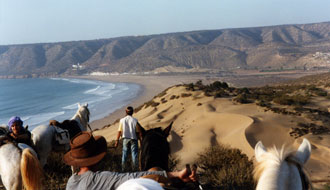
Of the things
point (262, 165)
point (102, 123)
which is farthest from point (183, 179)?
point (102, 123)

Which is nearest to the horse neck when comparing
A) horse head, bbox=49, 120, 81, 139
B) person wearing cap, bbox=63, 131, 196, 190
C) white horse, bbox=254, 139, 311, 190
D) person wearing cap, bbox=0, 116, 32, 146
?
white horse, bbox=254, 139, 311, 190

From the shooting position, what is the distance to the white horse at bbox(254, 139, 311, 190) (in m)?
1.96

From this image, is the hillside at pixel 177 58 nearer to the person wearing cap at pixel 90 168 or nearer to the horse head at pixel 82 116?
the horse head at pixel 82 116

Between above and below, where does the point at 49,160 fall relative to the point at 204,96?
above

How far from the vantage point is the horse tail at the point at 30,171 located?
432 cm

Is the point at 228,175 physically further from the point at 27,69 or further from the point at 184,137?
Answer: the point at 27,69

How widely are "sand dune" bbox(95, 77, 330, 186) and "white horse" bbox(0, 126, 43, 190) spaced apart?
22.2 feet

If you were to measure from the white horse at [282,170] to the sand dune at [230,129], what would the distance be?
23.2 feet

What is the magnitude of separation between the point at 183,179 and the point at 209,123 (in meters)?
13.4

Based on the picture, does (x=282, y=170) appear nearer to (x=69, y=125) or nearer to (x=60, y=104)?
(x=69, y=125)

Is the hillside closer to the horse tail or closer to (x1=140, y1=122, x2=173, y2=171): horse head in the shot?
(x1=140, y1=122, x2=173, y2=171): horse head

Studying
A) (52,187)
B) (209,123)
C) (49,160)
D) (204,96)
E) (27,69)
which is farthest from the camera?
(27,69)

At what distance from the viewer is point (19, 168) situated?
4449 millimetres

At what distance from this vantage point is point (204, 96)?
21.7 m
